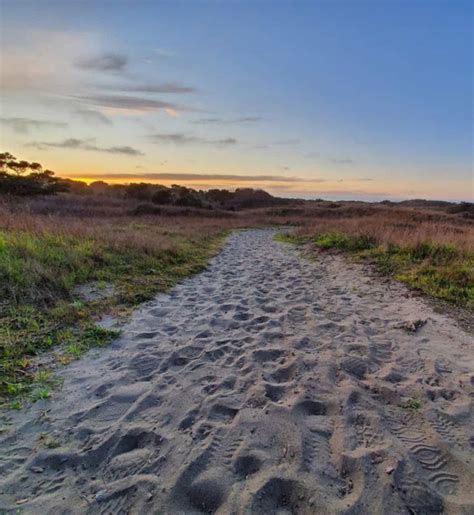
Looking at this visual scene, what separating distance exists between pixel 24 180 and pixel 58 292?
3369 centimetres

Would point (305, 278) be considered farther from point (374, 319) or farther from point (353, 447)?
point (353, 447)

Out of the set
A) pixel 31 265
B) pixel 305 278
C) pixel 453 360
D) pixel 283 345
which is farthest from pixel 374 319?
pixel 31 265

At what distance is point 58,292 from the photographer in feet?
20.5

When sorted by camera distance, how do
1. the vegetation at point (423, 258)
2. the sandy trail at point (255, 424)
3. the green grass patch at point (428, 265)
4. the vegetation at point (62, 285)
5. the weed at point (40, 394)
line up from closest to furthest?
the sandy trail at point (255, 424) → the weed at point (40, 394) → the vegetation at point (62, 285) → the green grass patch at point (428, 265) → the vegetation at point (423, 258)

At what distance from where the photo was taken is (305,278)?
8.88m

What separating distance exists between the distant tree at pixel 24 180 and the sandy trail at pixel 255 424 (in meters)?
34.5

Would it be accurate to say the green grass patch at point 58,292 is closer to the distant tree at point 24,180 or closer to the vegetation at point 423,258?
the vegetation at point 423,258

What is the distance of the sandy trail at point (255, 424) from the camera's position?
7.71 ft

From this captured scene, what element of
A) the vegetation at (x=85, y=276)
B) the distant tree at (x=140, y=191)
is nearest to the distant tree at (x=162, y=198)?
the distant tree at (x=140, y=191)

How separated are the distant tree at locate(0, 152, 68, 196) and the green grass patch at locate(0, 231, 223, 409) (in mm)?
28852

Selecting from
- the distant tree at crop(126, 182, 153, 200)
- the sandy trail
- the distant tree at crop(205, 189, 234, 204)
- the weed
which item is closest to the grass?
the weed

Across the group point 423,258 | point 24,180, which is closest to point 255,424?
point 423,258

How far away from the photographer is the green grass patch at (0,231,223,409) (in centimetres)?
406

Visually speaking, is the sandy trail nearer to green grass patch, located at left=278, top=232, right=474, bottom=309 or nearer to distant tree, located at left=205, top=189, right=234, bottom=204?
green grass patch, located at left=278, top=232, right=474, bottom=309
